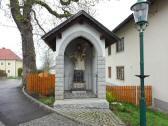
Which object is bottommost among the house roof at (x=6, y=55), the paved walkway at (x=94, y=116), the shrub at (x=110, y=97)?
the paved walkway at (x=94, y=116)

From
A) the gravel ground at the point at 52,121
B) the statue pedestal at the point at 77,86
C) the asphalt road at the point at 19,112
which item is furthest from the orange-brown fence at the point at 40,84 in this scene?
the gravel ground at the point at 52,121

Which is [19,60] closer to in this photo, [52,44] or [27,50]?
[27,50]

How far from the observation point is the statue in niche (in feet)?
43.3

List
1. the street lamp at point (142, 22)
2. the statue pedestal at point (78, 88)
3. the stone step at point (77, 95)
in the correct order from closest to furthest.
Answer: the street lamp at point (142, 22) < the stone step at point (77, 95) < the statue pedestal at point (78, 88)

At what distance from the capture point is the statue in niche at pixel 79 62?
43.3 ft

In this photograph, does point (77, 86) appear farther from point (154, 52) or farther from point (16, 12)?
point (16, 12)

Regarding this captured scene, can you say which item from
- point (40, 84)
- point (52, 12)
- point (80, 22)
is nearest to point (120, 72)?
point (52, 12)

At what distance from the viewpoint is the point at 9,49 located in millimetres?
78000

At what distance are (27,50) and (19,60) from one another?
207ft

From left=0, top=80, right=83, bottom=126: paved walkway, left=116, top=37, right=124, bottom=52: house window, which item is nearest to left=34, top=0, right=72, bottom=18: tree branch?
left=116, top=37, right=124, bottom=52: house window

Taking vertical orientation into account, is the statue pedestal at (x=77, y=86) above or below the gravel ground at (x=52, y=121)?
above

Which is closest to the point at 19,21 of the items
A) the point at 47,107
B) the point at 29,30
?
the point at 29,30

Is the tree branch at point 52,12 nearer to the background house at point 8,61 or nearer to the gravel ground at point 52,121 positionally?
the gravel ground at point 52,121

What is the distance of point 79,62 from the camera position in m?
13.2
